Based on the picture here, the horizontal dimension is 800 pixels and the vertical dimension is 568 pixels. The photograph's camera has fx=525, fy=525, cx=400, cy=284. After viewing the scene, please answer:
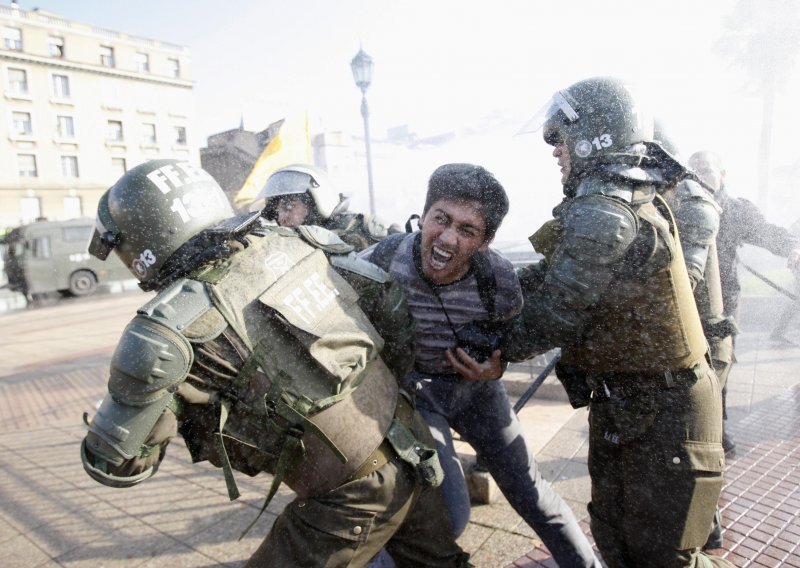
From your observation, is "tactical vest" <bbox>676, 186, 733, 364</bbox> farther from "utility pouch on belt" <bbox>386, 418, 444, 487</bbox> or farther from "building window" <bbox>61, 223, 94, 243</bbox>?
"building window" <bbox>61, 223, 94, 243</bbox>

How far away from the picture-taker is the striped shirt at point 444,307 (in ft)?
7.70

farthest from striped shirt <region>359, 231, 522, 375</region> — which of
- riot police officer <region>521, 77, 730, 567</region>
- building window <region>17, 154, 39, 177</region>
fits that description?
building window <region>17, 154, 39, 177</region>

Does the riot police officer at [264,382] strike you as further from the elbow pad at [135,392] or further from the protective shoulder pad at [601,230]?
the protective shoulder pad at [601,230]

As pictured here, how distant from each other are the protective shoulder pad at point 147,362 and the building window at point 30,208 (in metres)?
40.3

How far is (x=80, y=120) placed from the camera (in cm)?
3762

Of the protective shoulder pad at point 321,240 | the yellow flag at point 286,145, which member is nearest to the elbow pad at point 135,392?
the protective shoulder pad at point 321,240

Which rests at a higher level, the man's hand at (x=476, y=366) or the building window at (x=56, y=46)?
the building window at (x=56, y=46)

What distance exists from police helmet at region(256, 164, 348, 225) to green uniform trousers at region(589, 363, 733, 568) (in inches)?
111

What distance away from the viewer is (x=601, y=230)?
1572 mm

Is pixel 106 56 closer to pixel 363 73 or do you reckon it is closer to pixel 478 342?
pixel 363 73

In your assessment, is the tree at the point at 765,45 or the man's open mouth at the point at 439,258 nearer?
the man's open mouth at the point at 439,258

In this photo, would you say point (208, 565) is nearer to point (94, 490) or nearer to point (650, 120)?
point (94, 490)

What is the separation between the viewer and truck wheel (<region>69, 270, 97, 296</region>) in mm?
19891

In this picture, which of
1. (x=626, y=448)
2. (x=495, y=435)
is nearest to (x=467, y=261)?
(x=495, y=435)
